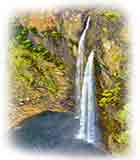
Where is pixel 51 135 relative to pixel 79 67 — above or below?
below

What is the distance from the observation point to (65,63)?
1.54 m

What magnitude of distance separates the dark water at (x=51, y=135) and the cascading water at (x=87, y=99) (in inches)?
1.1

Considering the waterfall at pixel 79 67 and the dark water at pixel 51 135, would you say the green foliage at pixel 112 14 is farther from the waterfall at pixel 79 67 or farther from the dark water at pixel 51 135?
the dark water at pixel 51 135

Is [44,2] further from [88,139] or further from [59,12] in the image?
[88,139]

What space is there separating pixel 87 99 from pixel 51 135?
214 mm

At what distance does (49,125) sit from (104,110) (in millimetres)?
238

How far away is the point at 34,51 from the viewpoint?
1568 millimetres

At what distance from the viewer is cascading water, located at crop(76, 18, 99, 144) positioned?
1.51m

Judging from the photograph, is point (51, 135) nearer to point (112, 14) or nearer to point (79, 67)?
point (79, 67)

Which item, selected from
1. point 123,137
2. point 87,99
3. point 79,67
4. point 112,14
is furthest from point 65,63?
point 123,137

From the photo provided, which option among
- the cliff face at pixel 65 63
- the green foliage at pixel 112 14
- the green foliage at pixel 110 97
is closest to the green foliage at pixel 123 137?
the cliff face at pixel 65 63

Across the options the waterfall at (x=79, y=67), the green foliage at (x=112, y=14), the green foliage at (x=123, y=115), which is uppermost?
the green foliage at (x=112, y=14)

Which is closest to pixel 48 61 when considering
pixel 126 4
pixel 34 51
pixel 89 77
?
pixel 34 51

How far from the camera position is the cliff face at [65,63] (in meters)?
1.51
